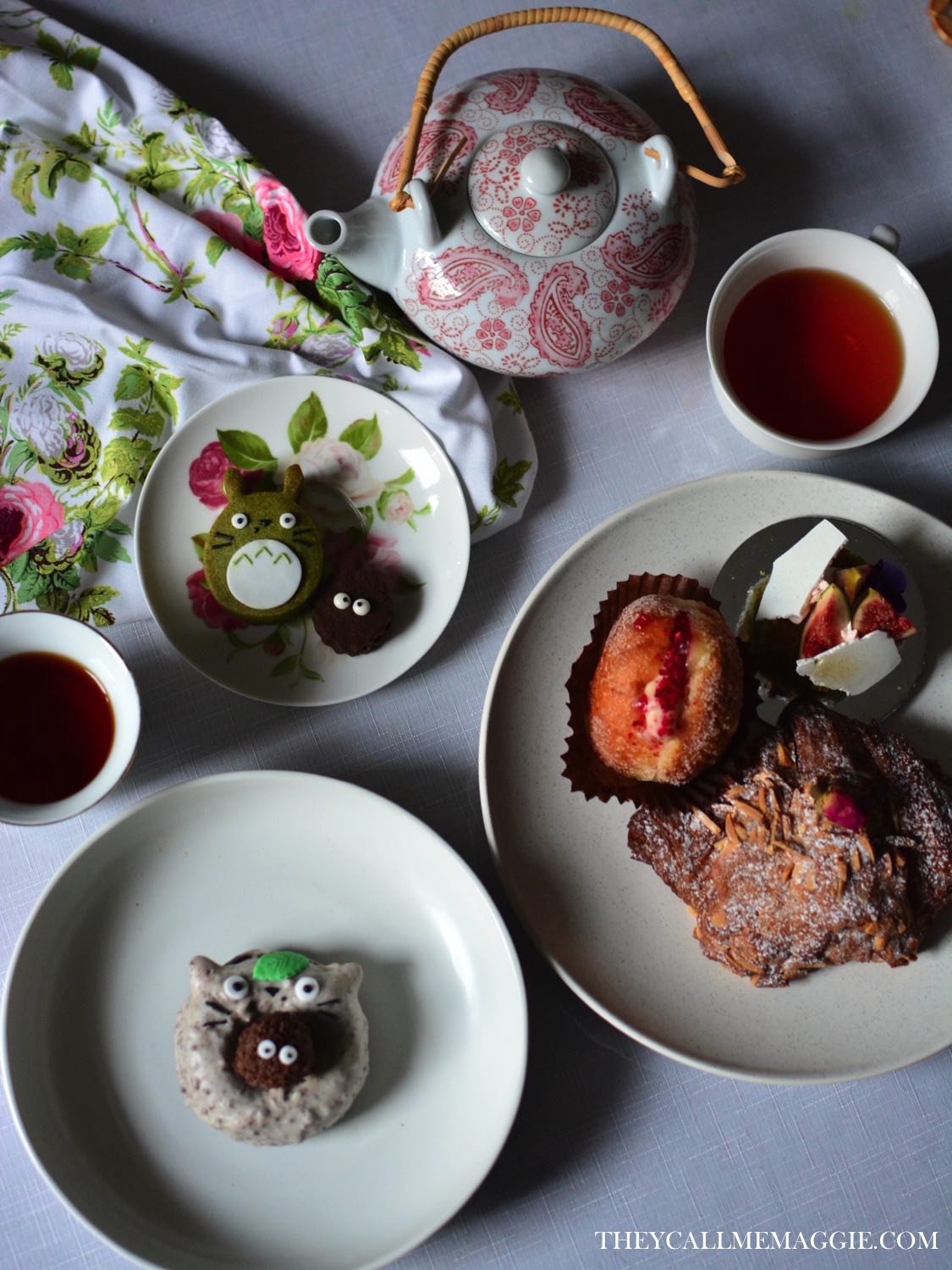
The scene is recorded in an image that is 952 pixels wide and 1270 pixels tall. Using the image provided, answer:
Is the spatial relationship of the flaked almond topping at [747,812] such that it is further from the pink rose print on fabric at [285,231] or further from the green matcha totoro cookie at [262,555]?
the pink rose print on fabric at [285,231]

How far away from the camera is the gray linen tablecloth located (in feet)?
4.96

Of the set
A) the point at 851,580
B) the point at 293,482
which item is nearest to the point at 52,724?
the point at 293,482

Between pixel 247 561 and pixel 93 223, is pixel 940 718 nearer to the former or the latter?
pixel 247 561

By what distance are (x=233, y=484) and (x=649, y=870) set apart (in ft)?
2.76

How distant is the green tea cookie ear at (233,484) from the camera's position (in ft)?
4.80

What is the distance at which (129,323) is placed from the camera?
1.53 m

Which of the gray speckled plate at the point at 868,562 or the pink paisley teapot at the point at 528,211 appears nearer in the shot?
the pink paisley teapot at the point at 528,211

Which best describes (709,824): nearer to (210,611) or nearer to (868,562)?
(868,562)

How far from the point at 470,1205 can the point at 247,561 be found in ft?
3.32

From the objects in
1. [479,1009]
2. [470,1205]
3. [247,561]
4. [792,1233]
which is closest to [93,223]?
[247,561]

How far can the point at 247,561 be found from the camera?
143cm

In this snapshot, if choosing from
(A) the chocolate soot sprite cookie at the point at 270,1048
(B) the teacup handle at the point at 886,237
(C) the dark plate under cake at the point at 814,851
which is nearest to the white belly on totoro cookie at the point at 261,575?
(A) the chocolate soot sprite cookie at the point at 270,1048

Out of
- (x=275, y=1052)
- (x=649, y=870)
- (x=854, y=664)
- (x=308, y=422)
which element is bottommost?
(x=275, y=1052)

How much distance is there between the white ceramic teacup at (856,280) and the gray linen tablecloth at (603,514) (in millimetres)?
163
